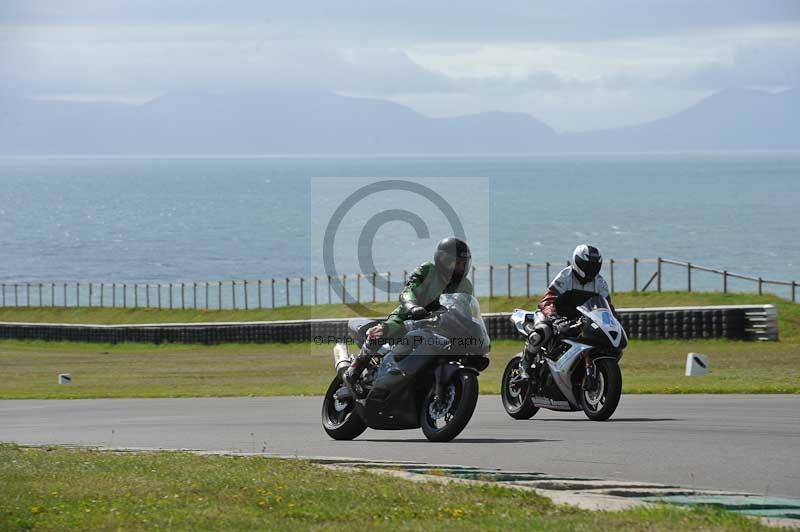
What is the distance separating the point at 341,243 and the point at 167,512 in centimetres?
16160

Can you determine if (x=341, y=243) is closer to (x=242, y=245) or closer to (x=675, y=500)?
(x=242, y=245)

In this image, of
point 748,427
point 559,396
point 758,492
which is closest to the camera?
point 758,492

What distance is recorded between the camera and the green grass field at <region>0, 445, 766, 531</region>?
8.89 metres

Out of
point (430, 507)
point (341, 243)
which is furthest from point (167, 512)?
point (341, 243)

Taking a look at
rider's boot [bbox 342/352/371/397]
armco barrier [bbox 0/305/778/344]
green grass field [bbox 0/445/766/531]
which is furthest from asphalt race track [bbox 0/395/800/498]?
armco barrier [bbox 0/305/778/344]

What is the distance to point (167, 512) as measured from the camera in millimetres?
9547

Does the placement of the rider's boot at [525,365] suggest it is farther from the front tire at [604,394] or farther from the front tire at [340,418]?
the front tire at [340,418]

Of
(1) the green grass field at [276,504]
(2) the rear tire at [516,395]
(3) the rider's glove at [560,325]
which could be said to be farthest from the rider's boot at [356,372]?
(3) the rider's glove at [560,325]

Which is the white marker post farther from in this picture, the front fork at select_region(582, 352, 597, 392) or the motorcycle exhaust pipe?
the motorcycle exhaust pipe

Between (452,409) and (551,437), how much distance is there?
1322 millimetres

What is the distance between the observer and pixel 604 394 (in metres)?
16.2

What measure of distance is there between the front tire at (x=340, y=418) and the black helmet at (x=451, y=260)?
1.99 m

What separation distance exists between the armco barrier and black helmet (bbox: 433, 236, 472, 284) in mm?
25104

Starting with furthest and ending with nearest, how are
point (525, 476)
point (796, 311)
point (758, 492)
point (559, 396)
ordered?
point (796, 311) < point (559, 396) < point (525, 476) < point (758, 492)
